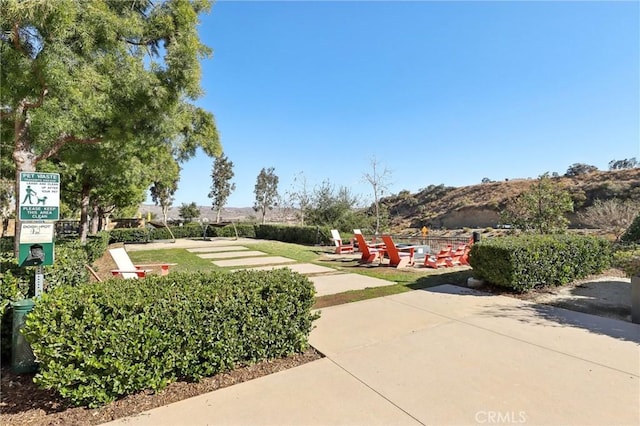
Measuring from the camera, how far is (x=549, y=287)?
20.5ft

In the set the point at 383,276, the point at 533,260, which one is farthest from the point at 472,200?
the point at 533,260

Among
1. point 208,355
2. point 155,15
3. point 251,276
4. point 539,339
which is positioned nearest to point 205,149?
point 155,15

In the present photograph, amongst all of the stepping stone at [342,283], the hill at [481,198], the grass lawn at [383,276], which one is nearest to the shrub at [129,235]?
the grass lawn at [383,276]

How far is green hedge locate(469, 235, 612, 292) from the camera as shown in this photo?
5.84 metres

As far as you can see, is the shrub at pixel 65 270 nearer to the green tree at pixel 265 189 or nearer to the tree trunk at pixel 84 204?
the tree trunk at pixel 84 204

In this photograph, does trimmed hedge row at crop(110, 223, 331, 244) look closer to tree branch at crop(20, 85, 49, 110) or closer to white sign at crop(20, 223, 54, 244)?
tree branch at crop(20, 85, 49, 110)

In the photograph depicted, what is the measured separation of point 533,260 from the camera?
5.99 meters

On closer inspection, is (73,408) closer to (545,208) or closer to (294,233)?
(545,208)

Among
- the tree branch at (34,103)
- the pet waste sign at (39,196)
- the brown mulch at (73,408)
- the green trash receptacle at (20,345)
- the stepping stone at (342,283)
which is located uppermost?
the tree branch at (34,103)

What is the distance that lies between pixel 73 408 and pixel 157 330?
0.80 m

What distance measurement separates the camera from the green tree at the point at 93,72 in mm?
4062

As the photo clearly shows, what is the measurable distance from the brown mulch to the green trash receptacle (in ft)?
0.24

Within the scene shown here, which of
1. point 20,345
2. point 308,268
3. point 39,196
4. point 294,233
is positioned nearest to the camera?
point 20,345

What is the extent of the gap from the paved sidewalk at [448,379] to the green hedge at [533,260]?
1351 millimetres
